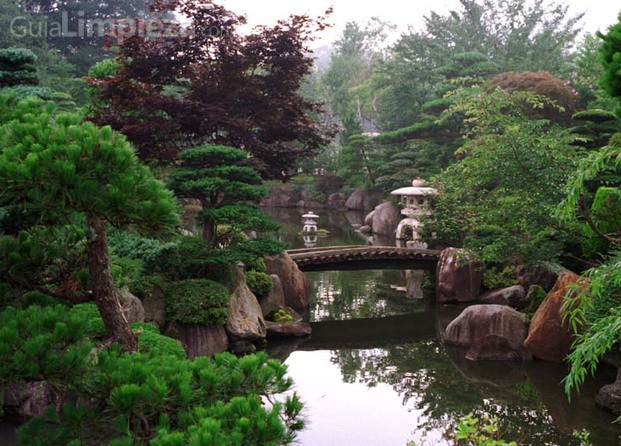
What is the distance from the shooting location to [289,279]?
14133 mm

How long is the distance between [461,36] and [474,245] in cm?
2407

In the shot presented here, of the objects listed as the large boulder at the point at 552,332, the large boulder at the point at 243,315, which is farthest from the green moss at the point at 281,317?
the large boulder at the point at 552,332

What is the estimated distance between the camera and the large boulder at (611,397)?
330 inches

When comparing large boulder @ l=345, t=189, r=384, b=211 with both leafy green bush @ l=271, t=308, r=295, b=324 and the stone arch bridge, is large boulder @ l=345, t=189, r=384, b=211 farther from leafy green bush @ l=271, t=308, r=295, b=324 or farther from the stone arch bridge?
leafy green bush @ l=271, t=308, r=295, b=324

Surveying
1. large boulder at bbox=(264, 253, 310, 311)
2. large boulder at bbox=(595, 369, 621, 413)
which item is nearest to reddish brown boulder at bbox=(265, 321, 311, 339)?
large boulder at bbox=(264, 253, 310, 311)

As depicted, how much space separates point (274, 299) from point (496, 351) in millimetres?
4483

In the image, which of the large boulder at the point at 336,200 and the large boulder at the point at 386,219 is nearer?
the large boulder at the point at 386,219

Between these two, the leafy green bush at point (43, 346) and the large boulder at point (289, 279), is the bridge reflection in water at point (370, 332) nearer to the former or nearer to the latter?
the large boulder at point (289, 279)

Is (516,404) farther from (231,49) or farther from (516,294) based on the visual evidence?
(231,49)

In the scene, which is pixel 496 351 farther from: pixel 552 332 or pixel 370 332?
pixel 370 332

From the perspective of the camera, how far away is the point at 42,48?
28.5m

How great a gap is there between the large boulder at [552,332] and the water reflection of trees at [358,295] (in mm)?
4049

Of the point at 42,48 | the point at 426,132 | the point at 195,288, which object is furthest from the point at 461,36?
the point at 195,288

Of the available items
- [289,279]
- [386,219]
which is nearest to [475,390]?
[289,279]
